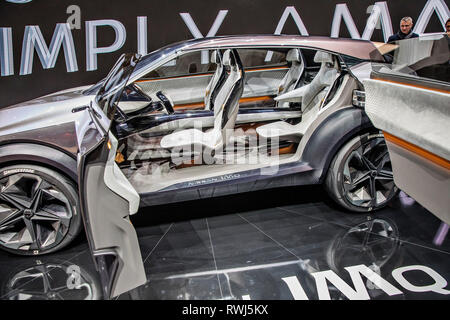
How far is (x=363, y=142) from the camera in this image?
7.83 ft

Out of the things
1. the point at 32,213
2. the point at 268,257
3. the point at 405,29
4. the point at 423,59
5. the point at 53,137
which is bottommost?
the point at 268,257

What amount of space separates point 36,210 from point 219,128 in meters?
1.37

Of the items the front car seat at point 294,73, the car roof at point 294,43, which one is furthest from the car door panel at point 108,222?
the front car seat at point 294,73

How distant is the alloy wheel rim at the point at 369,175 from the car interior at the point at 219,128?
446mm

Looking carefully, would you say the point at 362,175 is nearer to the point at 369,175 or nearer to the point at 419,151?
the point at 369,175

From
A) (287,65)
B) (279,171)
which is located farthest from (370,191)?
(287,65)

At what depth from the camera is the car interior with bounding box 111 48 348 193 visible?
7.79 feet

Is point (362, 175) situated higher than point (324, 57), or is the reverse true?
point (324, 57)

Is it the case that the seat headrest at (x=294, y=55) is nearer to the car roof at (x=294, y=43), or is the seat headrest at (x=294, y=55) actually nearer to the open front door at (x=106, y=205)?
the car roof at (x=294, y=43)

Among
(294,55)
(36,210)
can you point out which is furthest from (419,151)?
(294,55)

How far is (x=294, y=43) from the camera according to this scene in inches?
87.7

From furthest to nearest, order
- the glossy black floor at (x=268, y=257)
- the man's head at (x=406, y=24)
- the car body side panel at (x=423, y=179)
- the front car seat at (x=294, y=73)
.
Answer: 1. the man's head at (x=406, y=24)
2. the front car seat at (x=294, y=73)
3. the glossy black floor at (x=268, y=257)
4. the car body side panel at (x=423, y=179)

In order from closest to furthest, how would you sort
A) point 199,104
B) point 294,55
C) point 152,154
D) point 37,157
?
point 37,157 → point 152,154 → point 294,55 → point 199,104

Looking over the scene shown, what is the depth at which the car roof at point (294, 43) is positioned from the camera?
85.3 inches
